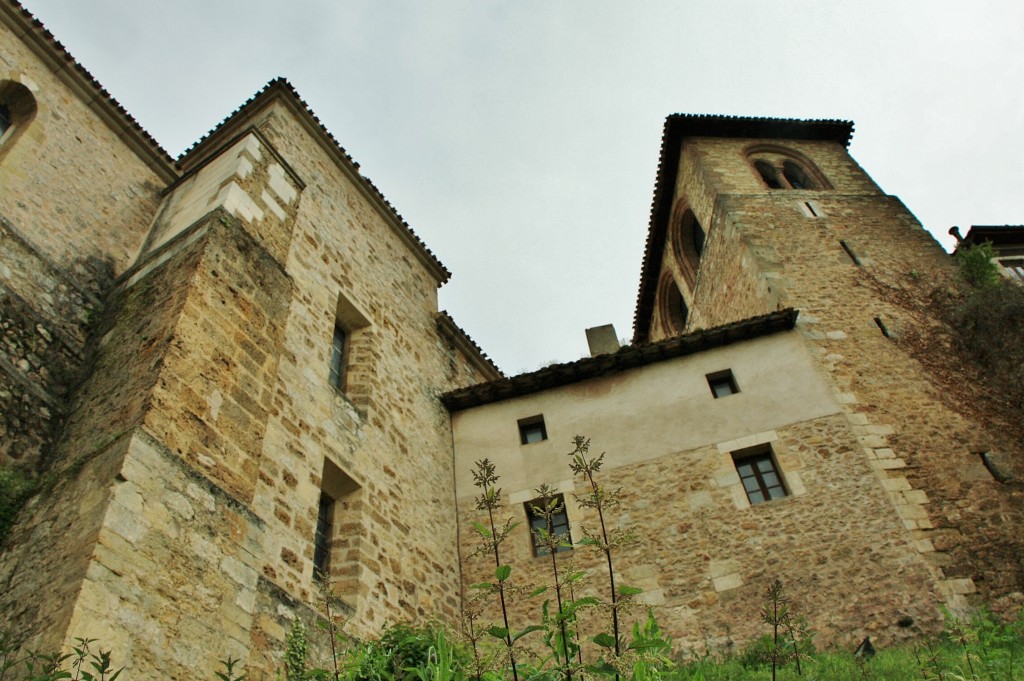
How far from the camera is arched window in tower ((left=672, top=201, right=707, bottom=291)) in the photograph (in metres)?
17.9

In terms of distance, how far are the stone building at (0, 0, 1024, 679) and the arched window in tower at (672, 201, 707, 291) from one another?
10.9 feet

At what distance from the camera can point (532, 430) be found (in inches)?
437

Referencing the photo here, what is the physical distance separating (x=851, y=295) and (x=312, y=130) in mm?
9282

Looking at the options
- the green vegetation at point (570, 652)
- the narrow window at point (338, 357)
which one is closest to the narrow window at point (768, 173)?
the green vegetation at point (570, 652)

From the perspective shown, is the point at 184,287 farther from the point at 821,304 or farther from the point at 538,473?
the point at 821,304

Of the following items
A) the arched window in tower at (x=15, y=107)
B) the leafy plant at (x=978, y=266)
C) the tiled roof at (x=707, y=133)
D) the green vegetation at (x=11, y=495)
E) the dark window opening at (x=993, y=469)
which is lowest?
the green vegetation at (x=11, y=495)

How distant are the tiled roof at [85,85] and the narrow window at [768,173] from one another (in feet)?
43.7

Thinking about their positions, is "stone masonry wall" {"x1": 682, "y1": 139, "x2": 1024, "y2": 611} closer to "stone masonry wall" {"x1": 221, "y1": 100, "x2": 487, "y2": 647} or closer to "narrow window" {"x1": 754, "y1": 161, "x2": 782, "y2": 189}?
"narrow window" {"x1": 754, "y1": 161, "x2": 782, "y2": 189}

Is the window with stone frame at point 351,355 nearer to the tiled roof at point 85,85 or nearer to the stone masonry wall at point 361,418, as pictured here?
the stone masonry wall at point 361,418

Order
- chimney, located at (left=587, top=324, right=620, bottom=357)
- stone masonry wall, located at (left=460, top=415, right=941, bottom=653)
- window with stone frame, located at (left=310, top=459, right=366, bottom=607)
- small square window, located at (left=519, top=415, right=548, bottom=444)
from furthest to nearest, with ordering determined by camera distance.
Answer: chimney, located at (left=587, top=324, right=620, bottom=357), small square window, located at (left=519, top=415, right=548, bottom=444), stone masonry wall, located at (left=460, top=415, right=941, bottom=653), window with stone frame, located at (left=310, top=459, right=366, bottom=607)

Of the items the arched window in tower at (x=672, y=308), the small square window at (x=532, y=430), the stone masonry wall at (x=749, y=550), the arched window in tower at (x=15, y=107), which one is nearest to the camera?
the stone masonry wall at (x=749, y=550)

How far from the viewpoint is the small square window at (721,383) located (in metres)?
10.6

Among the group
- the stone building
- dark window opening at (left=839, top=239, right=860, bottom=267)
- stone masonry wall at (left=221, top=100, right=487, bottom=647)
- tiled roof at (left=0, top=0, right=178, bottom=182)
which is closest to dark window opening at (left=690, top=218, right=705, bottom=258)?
the stone building

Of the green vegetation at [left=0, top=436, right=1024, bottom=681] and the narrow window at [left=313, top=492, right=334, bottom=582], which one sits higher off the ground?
the narrow window at [left=313, top=492, right=334, bottom=582]
